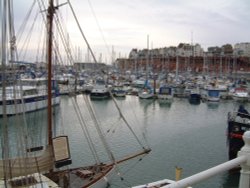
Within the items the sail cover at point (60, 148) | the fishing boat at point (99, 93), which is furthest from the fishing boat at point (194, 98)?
the sail cover at point (60, 148)

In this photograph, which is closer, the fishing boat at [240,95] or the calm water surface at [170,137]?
the calm water surface at [170,137]

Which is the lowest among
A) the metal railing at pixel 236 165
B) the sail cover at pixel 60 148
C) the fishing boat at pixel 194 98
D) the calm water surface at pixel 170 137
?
the calm water surface at pixel 170 137

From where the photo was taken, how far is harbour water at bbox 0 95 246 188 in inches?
830

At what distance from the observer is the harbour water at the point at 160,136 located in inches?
830

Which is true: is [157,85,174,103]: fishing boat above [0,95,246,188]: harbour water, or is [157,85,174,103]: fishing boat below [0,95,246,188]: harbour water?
above

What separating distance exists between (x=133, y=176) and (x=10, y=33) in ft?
46.9

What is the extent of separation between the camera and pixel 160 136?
108 feet

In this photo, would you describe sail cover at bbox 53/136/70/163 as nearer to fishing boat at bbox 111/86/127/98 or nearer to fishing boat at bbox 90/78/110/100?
fishing boat at bbox 90/78/110/100

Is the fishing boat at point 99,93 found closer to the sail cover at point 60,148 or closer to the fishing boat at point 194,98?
the fishing boat at point 194,98

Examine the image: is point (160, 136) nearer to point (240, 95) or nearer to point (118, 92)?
point (118, 92)

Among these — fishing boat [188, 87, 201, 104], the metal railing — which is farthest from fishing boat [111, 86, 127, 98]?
the metal railing

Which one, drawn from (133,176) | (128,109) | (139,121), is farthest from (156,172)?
(128,109)

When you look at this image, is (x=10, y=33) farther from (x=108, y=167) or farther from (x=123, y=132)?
(x=123, y=132)

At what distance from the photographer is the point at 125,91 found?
66562 millimetres
